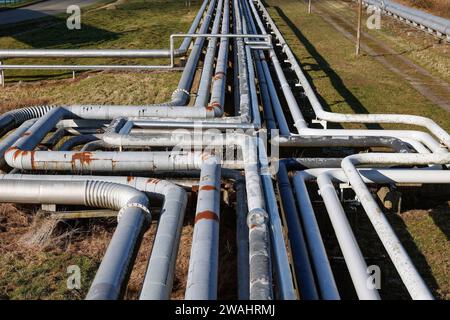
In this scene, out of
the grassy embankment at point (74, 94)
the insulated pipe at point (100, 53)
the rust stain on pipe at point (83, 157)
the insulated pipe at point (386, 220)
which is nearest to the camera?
the insulated pipe at point (386, 220)

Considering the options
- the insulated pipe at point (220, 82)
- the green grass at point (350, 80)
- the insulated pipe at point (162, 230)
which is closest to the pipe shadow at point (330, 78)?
the green grass at point (350, 80)

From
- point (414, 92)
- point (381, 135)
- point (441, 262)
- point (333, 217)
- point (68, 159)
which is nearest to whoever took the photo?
point (333, 217)

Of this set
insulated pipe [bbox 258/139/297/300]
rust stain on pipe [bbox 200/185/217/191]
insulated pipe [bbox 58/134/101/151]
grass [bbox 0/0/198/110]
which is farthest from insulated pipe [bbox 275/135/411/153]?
grass [bbox 0/0/198/110]

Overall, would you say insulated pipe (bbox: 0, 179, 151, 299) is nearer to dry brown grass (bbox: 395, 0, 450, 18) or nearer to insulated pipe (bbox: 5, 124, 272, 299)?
insulated pipe (bbox: 5, 124, 272, 299)

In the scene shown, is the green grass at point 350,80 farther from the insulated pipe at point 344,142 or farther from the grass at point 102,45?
the grass at point 102,45

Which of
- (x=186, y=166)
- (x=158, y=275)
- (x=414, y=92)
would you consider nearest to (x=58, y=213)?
(x=186, y=166)

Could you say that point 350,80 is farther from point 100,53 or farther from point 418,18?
point 418,18
